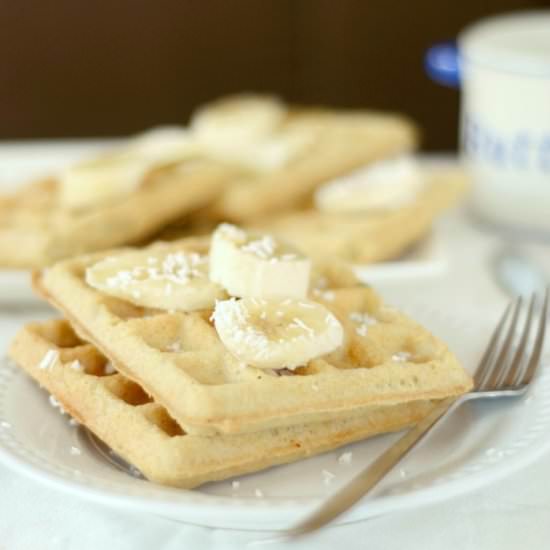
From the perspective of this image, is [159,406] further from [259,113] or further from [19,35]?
[19,35]

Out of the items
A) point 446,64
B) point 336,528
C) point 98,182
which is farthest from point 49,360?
point 446,64

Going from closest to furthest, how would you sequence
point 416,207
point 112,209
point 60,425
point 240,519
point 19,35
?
point 240,519
point 60,425
point 112,209
point 416,207
point 19,35

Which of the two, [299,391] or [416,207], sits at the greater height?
[299,391]

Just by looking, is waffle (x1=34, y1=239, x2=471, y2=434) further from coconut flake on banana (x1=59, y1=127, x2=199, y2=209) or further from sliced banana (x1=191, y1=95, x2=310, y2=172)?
sliced banana (x1=191, y1=95, x2=310, y2=172)

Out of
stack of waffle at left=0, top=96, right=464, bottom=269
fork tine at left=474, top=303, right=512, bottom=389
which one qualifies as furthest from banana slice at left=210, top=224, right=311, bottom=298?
stack of waffle at left=0, top=96, right=464, bottom=269

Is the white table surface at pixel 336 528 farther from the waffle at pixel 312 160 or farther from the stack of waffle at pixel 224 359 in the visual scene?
the waffle at pixel 312 160

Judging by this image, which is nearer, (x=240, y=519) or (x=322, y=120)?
(x=240, y=519)

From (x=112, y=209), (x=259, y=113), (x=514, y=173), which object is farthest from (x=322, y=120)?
(x=112, y=209)
